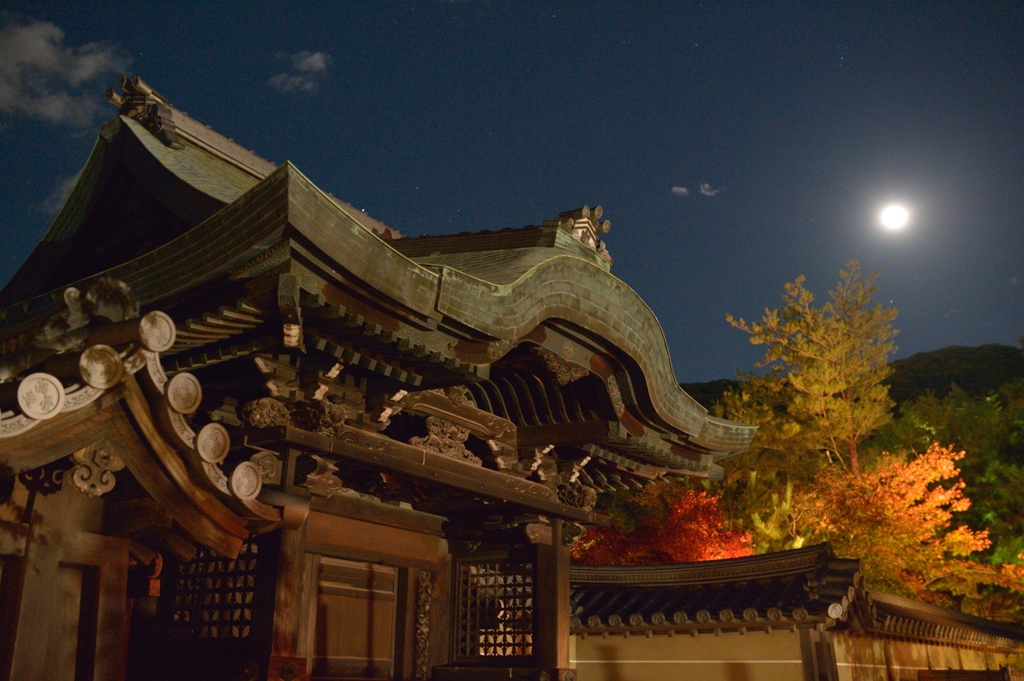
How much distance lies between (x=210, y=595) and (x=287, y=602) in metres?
1.18

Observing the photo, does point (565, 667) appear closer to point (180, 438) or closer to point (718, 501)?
point (180, 438)

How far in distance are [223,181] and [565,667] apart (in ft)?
18.8

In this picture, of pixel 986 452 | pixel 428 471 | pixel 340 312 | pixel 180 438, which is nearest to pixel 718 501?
pixel 986 452

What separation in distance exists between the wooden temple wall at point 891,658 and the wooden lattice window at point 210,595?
341 inches

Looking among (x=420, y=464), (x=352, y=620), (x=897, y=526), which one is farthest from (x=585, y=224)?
(x=897, y=526)

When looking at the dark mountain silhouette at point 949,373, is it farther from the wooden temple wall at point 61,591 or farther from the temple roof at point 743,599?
the wooden temple wall at point 61,591

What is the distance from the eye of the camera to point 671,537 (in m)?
21.0

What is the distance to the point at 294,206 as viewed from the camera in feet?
16.3

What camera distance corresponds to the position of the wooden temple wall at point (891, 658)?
12047 millimetres

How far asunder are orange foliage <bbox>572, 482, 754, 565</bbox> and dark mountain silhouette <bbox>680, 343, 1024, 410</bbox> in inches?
1265

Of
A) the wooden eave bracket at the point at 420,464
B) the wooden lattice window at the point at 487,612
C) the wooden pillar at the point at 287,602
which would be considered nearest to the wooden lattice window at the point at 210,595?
the wooden pillar at the point at 287,602

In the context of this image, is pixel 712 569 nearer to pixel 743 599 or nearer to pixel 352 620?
pixel 743 599

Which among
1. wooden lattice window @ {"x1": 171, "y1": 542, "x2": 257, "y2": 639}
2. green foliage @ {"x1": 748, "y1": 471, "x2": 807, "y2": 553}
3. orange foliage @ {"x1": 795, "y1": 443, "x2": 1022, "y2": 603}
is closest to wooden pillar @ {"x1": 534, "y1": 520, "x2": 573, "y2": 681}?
wooden lattice window @ {"x1": 171, "y1": 542, "x2": 257, "y2": 639}

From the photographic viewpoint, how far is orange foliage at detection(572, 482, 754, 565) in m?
20.4
